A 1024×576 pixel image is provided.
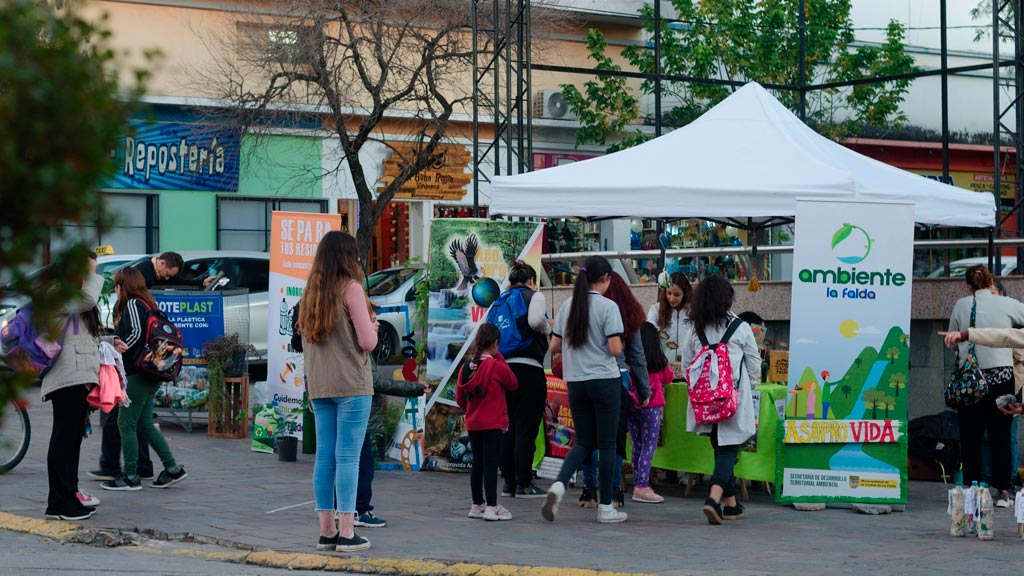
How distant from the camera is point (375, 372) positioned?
11977mm

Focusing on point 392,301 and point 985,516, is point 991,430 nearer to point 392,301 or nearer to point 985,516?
point 985,516

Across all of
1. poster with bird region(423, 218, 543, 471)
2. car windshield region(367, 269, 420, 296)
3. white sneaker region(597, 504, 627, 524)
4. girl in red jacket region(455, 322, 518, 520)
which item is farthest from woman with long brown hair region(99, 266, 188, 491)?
car windshield region(367, 269, 420, 296)

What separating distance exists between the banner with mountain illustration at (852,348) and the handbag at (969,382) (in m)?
0.67

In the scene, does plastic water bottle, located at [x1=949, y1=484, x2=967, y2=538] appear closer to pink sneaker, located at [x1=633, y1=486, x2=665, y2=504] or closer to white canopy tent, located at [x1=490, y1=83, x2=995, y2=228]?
pink sneaker, located at [x1=633, y1=486, x2=665, y2=504]

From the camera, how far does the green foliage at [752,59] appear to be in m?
24.6

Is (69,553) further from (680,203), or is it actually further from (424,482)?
(680,203)

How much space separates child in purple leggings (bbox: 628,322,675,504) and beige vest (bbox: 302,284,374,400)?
2.81 metres

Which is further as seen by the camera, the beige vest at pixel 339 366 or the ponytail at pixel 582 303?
the ponytail at pixel 582 303

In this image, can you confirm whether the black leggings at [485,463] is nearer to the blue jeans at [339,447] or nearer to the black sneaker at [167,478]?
the blue jeans at [339,447]

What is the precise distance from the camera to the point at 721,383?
29.1 ft

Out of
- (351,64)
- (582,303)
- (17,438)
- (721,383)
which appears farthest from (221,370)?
(351,64)

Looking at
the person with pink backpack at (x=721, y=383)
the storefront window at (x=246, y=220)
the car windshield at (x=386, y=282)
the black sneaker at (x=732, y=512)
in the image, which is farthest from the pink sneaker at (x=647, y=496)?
the storefront window at (x=246, y=220)

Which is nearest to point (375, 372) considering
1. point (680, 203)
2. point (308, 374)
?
point (680, 203)

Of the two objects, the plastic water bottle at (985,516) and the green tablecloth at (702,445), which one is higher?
the green tablecloth at (702,445)
